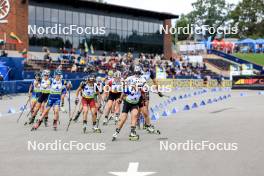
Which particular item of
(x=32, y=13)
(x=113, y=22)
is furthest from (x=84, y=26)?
(x=32, y=13)

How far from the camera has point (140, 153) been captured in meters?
12.3

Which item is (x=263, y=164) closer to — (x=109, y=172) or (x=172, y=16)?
(x=109, y=172)

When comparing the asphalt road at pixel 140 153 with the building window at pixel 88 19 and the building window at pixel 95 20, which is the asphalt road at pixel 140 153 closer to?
the building window at pixel 88 19

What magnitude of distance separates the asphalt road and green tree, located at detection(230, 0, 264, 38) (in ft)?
300

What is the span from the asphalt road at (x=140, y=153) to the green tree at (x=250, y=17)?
300ft

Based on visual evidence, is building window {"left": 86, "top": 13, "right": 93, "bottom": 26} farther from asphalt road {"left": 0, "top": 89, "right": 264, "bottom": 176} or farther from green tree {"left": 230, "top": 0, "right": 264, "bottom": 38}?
green tree {"left": 230, "top": 0, "right": 264, "bottom": 38}

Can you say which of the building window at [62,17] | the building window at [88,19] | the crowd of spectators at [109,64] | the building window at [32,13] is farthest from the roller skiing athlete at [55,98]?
the building window at [88,19]

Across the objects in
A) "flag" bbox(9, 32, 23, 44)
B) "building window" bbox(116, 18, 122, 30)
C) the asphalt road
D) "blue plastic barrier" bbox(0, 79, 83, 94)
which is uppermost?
"building window" bbox(116, 18, 122, 30)

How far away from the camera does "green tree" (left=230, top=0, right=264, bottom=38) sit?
107750mm

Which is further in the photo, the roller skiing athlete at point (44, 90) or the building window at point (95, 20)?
the building window at point (95, 20)

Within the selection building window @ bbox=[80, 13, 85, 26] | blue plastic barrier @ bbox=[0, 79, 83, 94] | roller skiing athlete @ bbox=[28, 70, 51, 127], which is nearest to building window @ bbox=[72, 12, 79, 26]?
building window @ bbox=[80, 13, 85, 26]

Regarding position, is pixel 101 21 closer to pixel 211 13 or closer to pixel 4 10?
pixel 4 10

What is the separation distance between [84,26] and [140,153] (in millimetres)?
46320

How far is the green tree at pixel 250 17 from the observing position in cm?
10775
